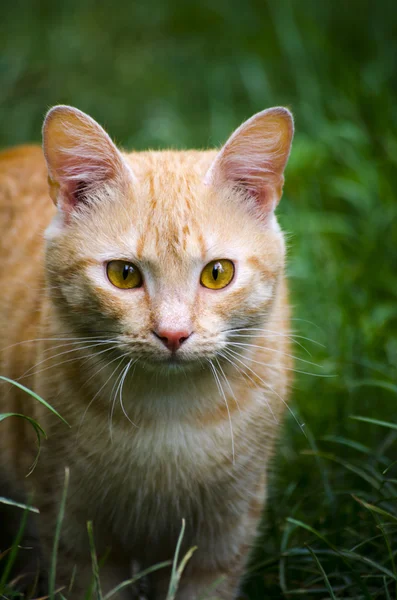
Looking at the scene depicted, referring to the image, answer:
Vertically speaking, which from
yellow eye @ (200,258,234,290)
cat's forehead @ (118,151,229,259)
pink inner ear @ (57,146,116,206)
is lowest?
yellow eye @ (200,258,234,290)

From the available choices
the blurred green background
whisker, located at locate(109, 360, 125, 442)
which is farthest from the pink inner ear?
the blurred green background

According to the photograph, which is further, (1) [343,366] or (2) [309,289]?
(2) [309,289]

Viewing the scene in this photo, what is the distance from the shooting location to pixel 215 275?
2.20 m

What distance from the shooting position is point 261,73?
18.2 ft

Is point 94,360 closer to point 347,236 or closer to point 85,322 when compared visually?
point 85,322

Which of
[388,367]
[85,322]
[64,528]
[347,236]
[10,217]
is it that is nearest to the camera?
[85,322]

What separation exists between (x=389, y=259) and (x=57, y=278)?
229cm

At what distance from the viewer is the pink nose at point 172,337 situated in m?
2.04

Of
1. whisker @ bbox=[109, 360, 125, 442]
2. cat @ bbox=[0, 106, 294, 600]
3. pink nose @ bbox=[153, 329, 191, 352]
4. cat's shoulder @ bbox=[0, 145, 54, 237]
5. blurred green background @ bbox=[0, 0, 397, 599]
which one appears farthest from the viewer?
cat's shoulder @ bbox=[0, 145, 54, 237]

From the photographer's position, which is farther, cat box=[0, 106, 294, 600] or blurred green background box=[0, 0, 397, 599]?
blurred green background box=[0, 0, 397, 599]

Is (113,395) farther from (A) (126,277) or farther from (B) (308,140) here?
(B) (308,140)

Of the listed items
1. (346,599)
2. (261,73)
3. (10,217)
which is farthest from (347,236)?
(346,599)

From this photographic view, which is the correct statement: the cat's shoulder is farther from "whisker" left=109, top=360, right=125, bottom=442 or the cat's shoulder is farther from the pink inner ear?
"whisker" left=109, top=360, right=125, bottom=442

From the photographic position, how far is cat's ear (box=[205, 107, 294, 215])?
7.51 feet
